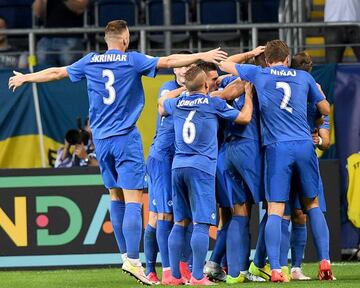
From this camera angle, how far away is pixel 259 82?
1202 centimetres

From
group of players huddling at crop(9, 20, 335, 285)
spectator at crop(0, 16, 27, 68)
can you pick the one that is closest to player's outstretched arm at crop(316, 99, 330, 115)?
group of players huddling at crop(9, 20, 335, 285)

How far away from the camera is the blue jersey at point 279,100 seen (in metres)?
12.0

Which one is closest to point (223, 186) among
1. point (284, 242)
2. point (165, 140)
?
point (165, 140)

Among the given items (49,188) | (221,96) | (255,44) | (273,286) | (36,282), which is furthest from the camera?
(255,44)

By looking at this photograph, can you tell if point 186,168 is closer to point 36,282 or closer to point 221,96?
point 221,96

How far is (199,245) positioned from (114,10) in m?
8.45

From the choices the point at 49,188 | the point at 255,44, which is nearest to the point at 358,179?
the point at 255,44

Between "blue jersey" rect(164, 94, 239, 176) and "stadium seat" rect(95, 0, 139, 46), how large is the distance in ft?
25.7

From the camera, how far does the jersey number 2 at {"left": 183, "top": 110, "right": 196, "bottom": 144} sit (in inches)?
459

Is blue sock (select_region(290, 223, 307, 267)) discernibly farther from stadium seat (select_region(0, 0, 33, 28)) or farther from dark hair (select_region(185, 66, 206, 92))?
stadium seat (select_region(0, 0, 33, 28))

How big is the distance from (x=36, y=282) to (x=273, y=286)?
9.30 feet

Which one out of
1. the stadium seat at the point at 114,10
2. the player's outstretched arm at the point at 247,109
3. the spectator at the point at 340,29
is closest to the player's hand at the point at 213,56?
the player's outstretched arm at the point at 247,109

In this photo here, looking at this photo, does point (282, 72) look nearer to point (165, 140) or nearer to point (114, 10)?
point (165, 140)

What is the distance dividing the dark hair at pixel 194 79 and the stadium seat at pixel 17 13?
8.38 metres
